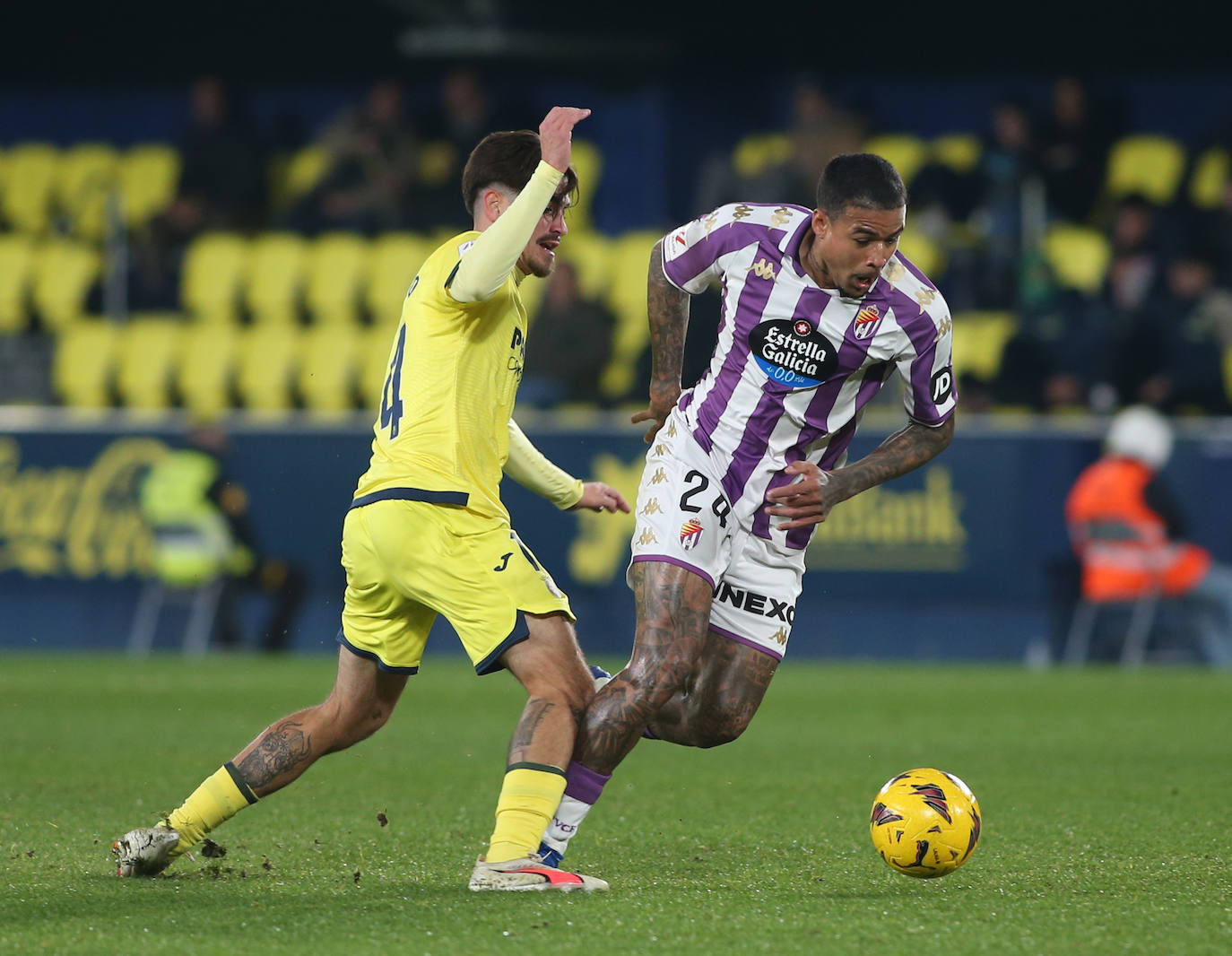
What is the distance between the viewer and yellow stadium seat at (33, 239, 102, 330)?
17375 mm

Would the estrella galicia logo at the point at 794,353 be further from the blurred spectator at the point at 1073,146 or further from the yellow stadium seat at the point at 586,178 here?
the yellow stadium seat at the point at 586,178

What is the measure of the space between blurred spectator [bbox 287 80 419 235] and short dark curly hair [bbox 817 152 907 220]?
12453 mm

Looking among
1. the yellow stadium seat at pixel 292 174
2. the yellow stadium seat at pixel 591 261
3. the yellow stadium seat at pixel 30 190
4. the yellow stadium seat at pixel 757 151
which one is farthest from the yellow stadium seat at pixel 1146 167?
the yellow stadium seat at pixel 30 190

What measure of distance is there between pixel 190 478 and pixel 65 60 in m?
9.73

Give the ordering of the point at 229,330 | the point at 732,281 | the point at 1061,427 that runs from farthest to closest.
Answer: the point at 229,330 < the point at 1061,427 < the point at 732,281

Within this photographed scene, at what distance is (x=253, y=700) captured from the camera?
33.9ft

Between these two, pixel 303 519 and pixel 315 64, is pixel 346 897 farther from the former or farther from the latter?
pixel 315 64

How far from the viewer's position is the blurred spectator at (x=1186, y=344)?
1356 centimetres

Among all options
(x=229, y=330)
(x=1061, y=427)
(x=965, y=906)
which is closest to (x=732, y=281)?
(x=965, y=906)

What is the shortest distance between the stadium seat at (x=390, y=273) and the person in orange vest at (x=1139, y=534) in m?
6.58

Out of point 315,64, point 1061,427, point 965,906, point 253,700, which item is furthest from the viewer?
point 315,64

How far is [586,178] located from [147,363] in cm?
438

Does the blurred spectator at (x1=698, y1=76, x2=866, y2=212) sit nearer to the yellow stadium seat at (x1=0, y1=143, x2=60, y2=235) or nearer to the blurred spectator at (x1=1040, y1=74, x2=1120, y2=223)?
the blurred spectator at (x1=1040, y1=74, x2=1120, y2=223)

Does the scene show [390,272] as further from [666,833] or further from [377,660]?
[377,660]
